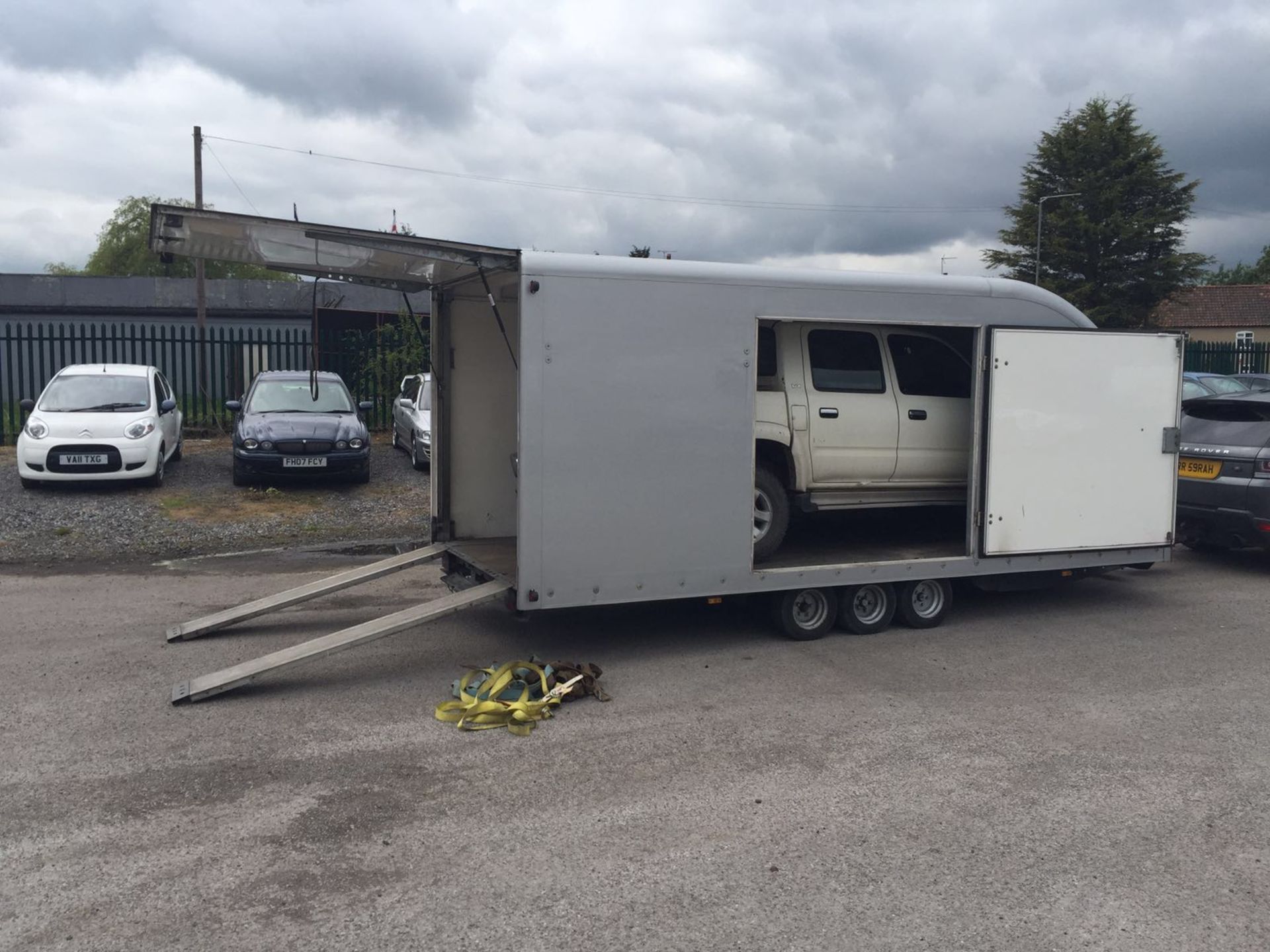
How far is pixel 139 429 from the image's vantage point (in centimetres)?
1395

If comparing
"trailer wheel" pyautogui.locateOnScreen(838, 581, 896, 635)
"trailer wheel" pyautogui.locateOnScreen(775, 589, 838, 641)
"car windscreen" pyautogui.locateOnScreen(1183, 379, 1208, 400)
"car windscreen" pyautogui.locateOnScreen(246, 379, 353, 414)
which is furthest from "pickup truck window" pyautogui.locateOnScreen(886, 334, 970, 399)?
"car windscreen" pyautogui.locateOnScreen(1183, 379, 1208, 400)

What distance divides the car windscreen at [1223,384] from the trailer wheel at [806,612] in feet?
39.7

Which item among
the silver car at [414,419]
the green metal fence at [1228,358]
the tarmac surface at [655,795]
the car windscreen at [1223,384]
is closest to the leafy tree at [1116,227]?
the green metal fence at [1228,358]

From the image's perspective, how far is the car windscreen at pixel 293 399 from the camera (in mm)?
15070

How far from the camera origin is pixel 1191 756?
547cm

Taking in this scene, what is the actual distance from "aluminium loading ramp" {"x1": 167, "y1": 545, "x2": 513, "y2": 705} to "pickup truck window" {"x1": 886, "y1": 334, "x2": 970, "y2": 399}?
369 cm

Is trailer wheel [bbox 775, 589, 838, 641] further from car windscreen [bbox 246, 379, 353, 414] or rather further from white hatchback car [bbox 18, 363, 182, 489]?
white hatchback car [bbox 18, 363, 182, 489]

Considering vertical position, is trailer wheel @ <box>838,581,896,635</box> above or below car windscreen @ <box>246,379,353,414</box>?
below

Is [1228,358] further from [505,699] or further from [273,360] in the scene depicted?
[505,699]

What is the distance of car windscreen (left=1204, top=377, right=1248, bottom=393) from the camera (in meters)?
17.2

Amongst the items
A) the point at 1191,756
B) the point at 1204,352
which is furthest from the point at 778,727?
the point at 1204,352

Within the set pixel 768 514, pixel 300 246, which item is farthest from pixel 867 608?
pixel 300 246

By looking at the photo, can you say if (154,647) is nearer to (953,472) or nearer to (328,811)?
(328,811)

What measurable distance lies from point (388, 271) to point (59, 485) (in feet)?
28.0
